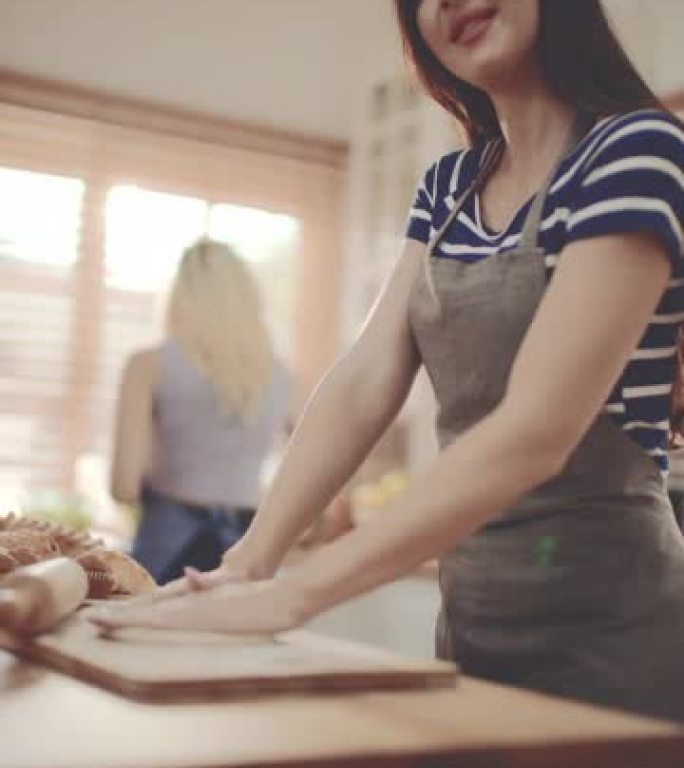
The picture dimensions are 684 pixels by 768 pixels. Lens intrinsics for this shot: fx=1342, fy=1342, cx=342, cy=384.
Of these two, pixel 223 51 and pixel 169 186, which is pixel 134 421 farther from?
pixel 223 51

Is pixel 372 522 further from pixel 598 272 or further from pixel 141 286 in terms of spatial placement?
pixel 141 286

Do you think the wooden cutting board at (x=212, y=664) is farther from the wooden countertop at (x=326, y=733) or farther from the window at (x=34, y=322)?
the window at (x=34, y=322)

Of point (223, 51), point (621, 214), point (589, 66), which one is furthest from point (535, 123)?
point (223, 51)

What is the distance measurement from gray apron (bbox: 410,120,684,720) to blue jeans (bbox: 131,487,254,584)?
1436 mm

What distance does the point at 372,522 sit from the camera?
826 mm

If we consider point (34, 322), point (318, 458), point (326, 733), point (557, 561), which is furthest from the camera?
point (34, 322)

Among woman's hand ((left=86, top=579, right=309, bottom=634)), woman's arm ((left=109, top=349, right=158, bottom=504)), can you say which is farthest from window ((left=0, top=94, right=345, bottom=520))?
woman's hand ((left=86, top=579, right=309, bottom=634))

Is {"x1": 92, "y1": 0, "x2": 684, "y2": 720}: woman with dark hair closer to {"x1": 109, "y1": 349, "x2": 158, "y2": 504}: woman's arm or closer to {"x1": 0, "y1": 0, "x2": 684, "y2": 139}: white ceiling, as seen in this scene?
{"x1": 109, "y1": 349, "x2": 158, "y2": 504}: woman's arm

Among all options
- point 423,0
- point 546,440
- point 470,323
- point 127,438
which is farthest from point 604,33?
point 127,438

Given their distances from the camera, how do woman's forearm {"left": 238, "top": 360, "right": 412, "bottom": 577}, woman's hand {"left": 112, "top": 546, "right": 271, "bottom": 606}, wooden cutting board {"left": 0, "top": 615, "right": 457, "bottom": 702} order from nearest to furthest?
wooden cutting board {"left": 0, "top": 615, "right": 457, "bottom": 702} < woman's hand {"left": 112, "top": 546, "right": 271, "bottom": 606} < woman's forearm {"left": 238, "top": 360, "right": 412, "bottom": 577}

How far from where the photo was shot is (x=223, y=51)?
399cm

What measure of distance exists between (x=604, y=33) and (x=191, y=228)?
2.98 m

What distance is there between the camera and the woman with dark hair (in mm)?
836

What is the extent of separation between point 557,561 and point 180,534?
1560 millimetres
